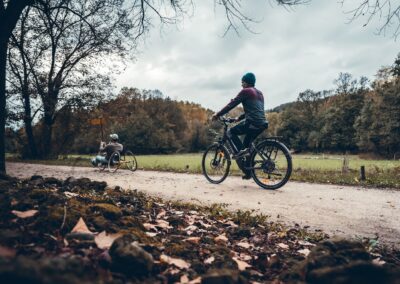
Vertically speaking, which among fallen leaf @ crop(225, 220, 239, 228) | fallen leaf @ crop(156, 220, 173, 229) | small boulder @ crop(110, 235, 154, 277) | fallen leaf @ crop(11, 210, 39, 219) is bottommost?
fallen leaf @ crop(225, 220, 239, 228)

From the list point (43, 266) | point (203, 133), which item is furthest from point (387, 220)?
point (203, 133)

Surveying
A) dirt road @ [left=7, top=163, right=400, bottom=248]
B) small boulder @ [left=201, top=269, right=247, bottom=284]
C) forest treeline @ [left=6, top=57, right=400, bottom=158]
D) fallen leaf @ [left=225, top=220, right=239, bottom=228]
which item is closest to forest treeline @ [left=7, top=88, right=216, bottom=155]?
forest treeline @ [left=6, top=57, right=400, bottom=158]

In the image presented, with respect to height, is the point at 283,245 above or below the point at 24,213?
below

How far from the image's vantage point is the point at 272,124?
3716 inches

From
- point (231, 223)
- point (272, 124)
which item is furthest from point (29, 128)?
point (272, 124)

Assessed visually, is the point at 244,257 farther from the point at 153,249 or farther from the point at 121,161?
the point at 121,161

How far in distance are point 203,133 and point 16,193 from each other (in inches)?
3371

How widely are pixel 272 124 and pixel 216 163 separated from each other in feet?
289

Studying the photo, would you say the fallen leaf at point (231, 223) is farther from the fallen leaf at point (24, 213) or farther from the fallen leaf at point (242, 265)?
the fallen leaf at point (24, 213)

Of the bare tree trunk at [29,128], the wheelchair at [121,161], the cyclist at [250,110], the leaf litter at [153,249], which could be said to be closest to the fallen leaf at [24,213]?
the leaf litter at [153,249]

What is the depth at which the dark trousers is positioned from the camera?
761 centimetres

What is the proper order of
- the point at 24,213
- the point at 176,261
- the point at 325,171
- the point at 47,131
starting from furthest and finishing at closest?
1. the point at 47,131
2. the point at 325,171
3. the point at 24,213
4. the point at 176,261

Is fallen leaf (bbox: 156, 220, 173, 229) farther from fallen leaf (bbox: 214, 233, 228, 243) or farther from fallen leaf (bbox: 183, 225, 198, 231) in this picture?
fallen leaf (bbox: 214, 233, 228, 243)

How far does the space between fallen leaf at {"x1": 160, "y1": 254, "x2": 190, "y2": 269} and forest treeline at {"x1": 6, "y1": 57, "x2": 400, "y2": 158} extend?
23.5m
